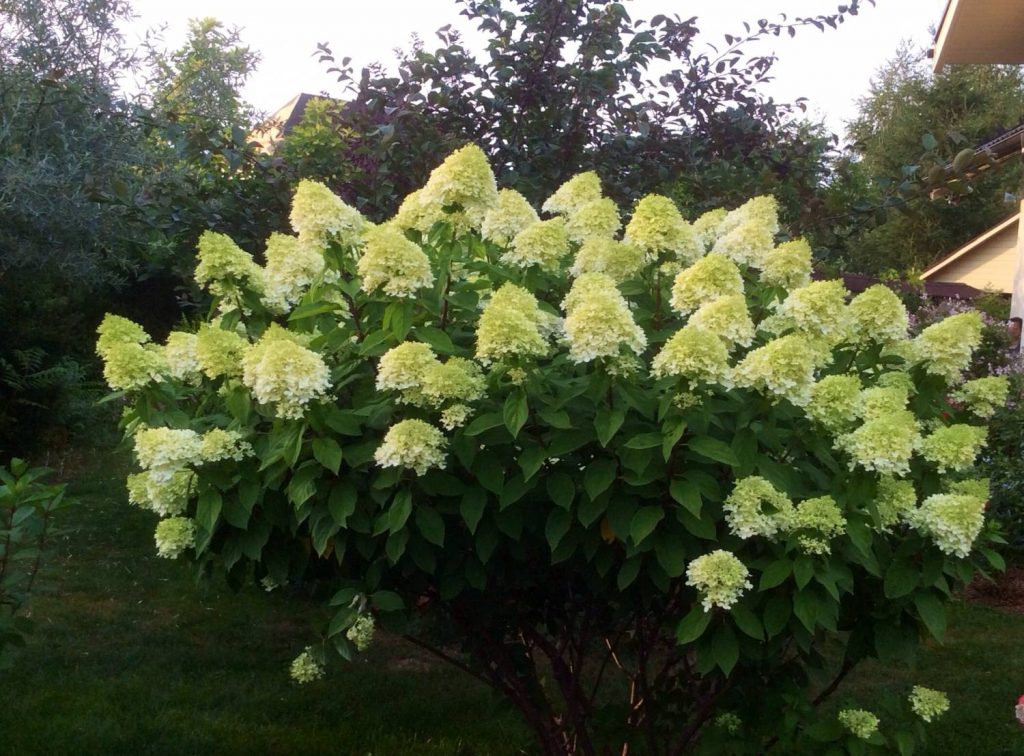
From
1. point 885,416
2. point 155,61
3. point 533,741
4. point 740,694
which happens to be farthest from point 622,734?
point 155,61

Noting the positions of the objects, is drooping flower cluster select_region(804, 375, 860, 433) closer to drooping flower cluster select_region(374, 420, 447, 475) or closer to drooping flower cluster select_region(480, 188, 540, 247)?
drooping flower cluster select_region(374, 420, 447, 475)

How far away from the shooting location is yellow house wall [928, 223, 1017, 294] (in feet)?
67.6

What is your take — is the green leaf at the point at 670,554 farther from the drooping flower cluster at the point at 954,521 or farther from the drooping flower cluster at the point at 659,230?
the drooping flower cluster at the point at 659,230

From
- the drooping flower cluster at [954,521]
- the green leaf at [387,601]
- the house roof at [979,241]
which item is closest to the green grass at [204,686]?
the green leaf at [387,601]

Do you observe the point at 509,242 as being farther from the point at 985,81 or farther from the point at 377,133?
the point at 985,81

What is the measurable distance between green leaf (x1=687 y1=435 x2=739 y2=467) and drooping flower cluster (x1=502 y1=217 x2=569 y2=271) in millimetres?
703

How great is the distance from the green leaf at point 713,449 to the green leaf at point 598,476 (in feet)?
0.63

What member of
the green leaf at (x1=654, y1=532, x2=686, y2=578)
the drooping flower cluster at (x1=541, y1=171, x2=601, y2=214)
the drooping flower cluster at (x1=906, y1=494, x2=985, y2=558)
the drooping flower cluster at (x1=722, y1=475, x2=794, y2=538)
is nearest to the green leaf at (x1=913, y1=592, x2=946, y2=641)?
the drooping flower cluster at (x1=906, y1=494, x2=985, y2=558)

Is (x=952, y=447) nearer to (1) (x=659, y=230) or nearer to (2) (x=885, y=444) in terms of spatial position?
(2) (x=885, y=444)

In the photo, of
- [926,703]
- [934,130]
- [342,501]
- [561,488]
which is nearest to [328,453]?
[342,501]

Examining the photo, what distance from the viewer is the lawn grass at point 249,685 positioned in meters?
4.41

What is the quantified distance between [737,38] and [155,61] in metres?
4.30

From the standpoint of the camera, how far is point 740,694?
10.1ft

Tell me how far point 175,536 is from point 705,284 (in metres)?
1.43
